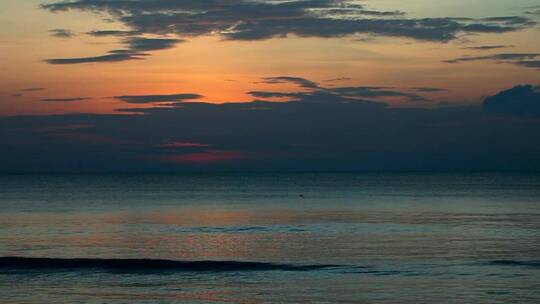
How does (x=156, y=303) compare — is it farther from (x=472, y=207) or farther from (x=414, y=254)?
(x=472, y=207)

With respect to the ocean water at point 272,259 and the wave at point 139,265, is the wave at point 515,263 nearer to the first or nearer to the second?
the ocean water at point 272,259

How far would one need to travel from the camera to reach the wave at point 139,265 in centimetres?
4116

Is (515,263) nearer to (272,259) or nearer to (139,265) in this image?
(272,259)

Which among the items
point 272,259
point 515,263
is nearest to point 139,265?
point 272,259

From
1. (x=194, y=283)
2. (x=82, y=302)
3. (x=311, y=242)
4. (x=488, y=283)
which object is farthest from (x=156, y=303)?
(x=311, y=242)

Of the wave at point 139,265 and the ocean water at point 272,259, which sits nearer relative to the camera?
the ocean water at point 272,259

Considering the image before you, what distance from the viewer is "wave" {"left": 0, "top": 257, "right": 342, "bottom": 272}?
135 feet

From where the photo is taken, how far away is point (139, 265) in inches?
1687

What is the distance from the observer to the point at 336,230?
62.1m

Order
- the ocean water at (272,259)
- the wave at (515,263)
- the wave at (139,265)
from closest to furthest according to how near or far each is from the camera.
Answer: the ocean water at (272,259)
the wave at (139,265)
the wave at (515,263)

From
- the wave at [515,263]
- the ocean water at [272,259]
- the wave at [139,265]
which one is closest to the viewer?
the ocean water at [272,259]

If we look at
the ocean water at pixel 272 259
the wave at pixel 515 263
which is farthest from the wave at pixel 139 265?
the wave at pixel 515 263

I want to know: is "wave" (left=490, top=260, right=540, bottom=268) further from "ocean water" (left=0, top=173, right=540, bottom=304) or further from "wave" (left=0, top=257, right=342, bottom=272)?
"wave" (left=0, top=257, right=342, bottom=272)

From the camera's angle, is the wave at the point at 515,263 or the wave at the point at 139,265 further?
the wave at the point at 515,263
